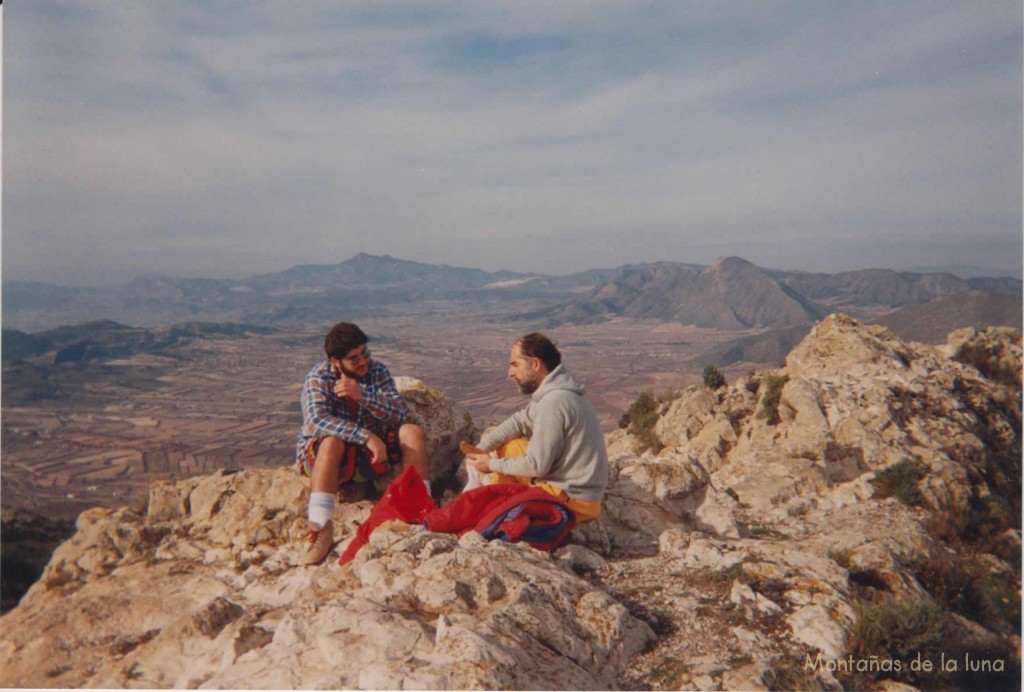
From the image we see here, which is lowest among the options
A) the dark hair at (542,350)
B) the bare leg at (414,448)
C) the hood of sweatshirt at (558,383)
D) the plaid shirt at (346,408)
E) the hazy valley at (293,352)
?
the hazy valley at (293,352)

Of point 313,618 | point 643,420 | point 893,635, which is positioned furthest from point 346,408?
point 643,420

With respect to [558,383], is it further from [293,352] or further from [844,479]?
[293,352]

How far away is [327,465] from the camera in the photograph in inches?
234

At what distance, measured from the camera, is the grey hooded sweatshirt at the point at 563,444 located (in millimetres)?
5309

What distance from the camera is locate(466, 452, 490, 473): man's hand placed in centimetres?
566

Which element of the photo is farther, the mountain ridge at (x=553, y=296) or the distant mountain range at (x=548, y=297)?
the mountain ridge at (x=553, y=296)

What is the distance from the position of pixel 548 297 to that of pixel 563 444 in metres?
69.1

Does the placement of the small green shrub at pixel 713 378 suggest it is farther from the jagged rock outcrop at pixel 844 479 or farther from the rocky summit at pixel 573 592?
the rocky summit at pixel 573 592

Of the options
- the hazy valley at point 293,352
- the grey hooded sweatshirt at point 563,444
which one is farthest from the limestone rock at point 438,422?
the grey hooded sweatshirt at point 563,444

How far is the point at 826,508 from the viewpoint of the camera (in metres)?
8.57

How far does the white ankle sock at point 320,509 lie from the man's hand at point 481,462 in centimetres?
160

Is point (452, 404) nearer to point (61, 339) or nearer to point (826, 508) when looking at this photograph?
point (826, 508)

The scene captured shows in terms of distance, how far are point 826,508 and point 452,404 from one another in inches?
240

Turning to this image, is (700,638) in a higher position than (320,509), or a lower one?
lower
